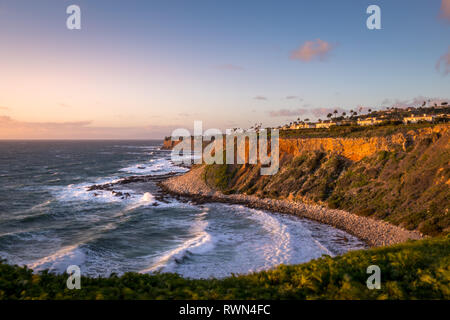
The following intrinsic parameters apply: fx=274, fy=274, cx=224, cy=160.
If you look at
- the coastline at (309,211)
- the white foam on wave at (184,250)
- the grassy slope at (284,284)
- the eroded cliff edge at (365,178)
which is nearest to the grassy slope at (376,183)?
the eroded cliff edge at (365,178)

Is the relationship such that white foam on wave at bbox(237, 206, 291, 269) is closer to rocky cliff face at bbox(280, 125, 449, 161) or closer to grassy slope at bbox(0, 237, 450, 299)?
grassy slope at bbox(0, 237, 450, 299)

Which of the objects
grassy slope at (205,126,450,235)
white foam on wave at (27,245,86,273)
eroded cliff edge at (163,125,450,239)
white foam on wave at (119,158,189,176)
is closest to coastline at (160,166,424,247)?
eroded cliff edge at (163,125,450,239)

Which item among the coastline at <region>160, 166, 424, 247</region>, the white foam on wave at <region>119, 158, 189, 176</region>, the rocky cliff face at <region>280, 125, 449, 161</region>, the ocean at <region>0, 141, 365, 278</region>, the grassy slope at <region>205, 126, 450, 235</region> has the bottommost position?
the ocean at <region>0, 141, 365, 278</region>

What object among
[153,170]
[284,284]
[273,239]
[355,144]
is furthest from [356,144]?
[153,170]

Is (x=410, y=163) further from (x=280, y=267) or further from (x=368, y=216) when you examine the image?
(x=280, y=267)
